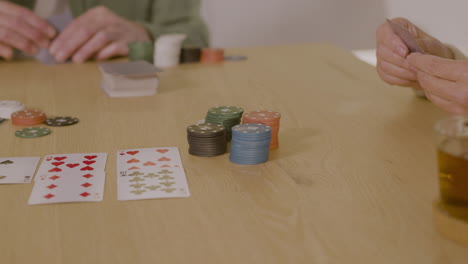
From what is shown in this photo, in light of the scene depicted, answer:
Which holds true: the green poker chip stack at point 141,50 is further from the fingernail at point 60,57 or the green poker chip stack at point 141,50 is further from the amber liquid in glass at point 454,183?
the amber liquid in glass at point 454,183

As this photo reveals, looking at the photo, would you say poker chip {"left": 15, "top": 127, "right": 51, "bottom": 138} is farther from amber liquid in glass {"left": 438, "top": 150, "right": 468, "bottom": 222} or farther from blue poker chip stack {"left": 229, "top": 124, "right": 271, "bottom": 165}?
amber liquid in glass {"left": 438, "top": 150, "right": 468, "bottom": 222}

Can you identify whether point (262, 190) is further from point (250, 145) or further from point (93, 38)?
point (93, 38)

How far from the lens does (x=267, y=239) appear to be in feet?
3.05

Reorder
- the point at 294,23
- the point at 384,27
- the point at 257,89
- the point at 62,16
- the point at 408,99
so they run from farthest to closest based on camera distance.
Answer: the point at 294,23
the point at 62,16
the point at 257,89
the point at 408,99
the point at 384,27

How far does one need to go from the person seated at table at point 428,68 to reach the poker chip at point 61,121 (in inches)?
34.8

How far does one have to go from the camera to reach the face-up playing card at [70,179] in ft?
3.59

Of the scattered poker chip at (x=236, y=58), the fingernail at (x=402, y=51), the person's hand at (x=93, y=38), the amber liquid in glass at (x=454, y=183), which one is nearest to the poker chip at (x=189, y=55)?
the scattered poker chip at (x=236, y=58)

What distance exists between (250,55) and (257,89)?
72 cm

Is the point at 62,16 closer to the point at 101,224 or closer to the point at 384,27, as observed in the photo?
the point at 384,27

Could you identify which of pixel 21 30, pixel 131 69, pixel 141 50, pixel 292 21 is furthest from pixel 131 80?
pixel 292 21

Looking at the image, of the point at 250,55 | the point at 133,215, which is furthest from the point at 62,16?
the point at 133,215

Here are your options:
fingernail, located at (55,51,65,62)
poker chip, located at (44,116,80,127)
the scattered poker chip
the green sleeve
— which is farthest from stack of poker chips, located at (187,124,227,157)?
the green sleeve

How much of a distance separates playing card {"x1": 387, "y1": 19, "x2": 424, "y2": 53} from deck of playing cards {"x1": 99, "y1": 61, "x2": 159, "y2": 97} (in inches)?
28.6

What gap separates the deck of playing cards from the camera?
1.87 meters
